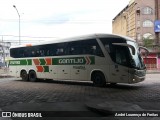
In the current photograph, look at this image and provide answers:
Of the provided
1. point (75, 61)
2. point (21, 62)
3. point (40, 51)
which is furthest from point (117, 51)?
point (21, 62)

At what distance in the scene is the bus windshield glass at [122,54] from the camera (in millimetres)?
17312

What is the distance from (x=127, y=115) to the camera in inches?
332

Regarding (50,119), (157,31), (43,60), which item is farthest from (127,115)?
(157,31)

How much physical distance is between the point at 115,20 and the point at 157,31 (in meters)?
29.0

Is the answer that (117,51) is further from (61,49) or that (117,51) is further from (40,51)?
(40,51)

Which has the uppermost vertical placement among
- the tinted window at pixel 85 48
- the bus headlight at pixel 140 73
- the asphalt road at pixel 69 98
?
the tinted window at pixel 85 48

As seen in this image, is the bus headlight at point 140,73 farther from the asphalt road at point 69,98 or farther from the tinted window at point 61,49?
the tinted window at point 61,49

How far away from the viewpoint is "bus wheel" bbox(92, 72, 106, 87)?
1855 cm

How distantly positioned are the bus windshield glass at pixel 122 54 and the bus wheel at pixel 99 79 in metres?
1.42

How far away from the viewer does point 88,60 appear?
19297 mm

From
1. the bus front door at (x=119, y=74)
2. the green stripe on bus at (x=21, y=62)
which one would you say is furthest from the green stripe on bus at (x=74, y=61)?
the green stripe on bus at (x=21, y=62)

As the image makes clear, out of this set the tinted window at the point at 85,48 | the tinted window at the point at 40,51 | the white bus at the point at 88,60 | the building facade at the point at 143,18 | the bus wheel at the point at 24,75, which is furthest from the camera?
the building facade at the point at 143,18

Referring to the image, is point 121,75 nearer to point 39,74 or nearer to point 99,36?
point 99,36

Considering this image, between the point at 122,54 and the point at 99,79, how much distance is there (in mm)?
2236
